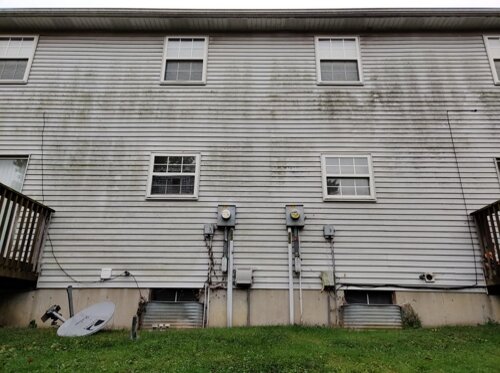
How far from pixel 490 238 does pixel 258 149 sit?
4.72 metres

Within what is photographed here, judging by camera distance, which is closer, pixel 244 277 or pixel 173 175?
pixel 244 277

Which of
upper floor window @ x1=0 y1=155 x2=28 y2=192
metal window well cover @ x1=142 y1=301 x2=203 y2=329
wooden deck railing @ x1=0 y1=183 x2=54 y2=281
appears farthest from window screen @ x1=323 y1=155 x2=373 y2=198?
upper floor window @ x1=0 y1=155 x2=28 y2=192

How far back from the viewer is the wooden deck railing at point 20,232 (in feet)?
20.4

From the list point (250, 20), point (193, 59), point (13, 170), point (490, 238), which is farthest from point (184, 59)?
point (490, 238)

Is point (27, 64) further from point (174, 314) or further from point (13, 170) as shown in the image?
point (174, 314)

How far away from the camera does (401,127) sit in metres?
8.22

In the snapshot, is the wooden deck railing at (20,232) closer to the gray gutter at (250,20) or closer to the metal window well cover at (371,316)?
the gray gutter at (250,20)

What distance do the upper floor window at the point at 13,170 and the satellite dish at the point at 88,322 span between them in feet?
11.0

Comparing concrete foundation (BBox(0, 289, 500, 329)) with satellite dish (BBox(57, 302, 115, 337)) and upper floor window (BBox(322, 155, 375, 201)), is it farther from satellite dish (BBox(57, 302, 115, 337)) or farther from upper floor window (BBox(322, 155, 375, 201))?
upper floor window (BBox(322, 155, 375, 201))

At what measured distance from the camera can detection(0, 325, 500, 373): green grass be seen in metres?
4.30

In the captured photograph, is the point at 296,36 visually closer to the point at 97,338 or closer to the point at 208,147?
the point at 208,147

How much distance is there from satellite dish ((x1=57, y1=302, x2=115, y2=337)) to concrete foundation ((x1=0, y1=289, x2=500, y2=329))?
736 mm

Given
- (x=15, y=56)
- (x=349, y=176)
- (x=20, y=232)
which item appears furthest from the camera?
(x=15, y=56)

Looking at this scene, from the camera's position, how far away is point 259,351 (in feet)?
15.8
